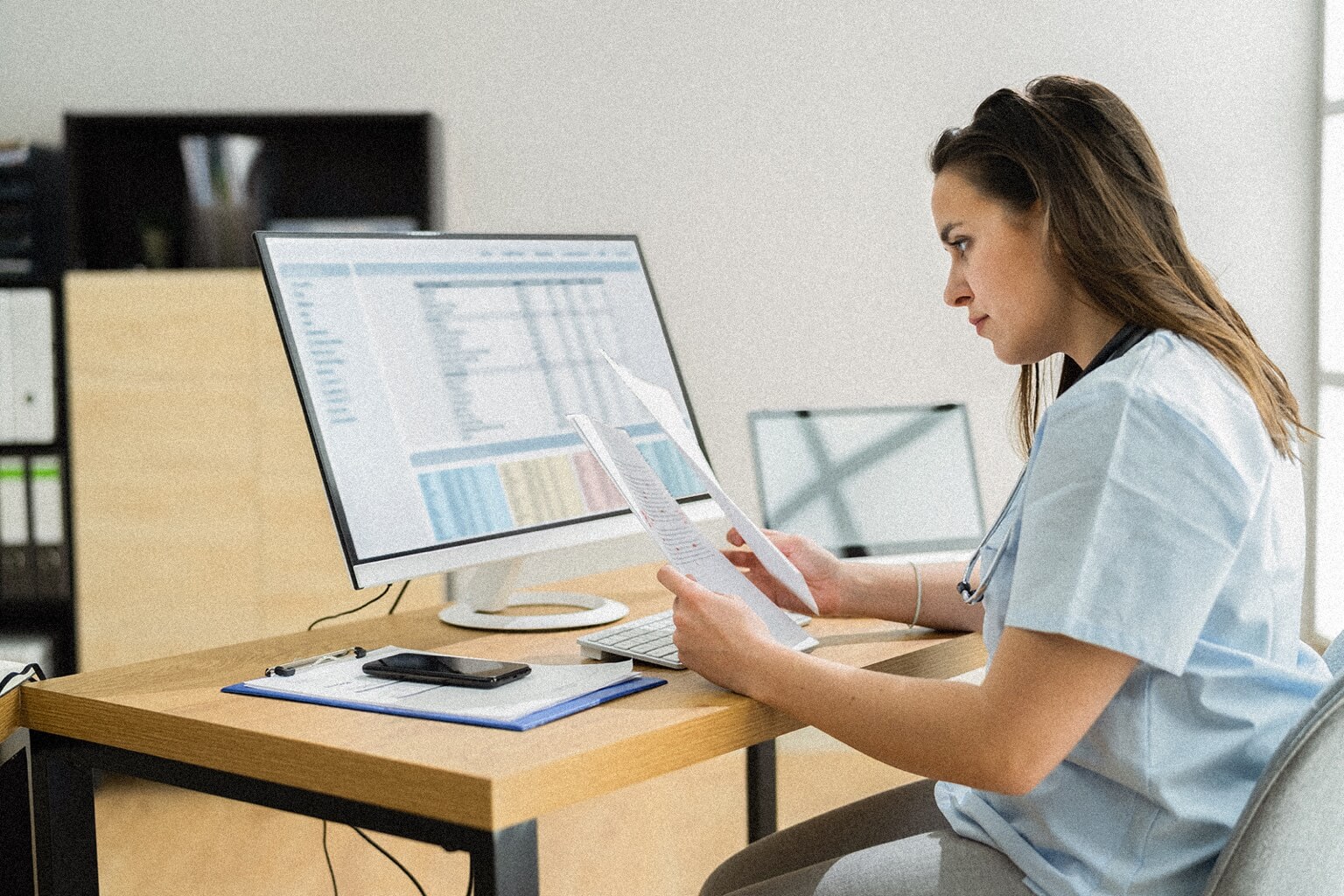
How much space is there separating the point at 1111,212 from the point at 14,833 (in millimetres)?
1294

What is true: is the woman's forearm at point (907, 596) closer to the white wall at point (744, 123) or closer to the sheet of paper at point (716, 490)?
the sheet of paper at point (716, 490)

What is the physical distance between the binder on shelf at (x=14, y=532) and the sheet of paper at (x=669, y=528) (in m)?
2.29

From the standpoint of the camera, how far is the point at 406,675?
112 cm

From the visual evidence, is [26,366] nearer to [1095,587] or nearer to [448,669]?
[448,669]

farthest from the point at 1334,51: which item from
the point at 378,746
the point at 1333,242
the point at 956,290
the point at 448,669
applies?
the point at 378,746

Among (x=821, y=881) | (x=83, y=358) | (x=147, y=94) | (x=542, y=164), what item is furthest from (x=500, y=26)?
(x=821, y=881)

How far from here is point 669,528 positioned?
1215 mm

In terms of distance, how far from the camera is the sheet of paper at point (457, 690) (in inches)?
40.0

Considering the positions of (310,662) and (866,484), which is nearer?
(310,662)

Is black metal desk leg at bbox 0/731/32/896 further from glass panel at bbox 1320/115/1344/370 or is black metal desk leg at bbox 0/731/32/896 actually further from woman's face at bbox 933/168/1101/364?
glass panel at bbox 1320/115/1344/370

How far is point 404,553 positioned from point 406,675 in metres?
0.20

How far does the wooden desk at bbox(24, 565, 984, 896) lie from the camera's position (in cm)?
88

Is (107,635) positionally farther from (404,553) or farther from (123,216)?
(404,553)

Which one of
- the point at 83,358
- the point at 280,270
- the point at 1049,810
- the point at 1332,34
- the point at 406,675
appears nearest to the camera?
the point at 1049,810
